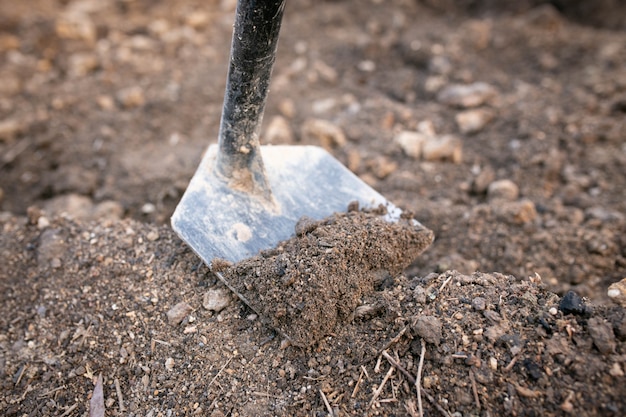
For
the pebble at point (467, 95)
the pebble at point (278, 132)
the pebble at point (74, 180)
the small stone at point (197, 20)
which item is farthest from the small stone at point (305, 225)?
the small stone at point (197, 20)

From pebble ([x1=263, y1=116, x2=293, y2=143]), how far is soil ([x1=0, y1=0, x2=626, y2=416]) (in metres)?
0.02

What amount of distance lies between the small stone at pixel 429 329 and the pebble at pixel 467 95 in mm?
1939

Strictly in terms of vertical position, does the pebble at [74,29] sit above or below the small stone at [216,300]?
above

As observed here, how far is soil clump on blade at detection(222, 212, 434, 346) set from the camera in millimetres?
1415

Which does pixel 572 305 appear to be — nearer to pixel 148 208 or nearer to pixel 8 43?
pixel 148 208

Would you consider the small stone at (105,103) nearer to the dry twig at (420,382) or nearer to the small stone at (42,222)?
the small stone at (42,222)

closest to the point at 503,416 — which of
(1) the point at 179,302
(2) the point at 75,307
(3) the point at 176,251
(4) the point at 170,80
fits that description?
(1) the point at 179,302

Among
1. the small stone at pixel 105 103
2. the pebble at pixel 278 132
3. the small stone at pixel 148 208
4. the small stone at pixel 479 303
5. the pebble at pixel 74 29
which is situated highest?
the small stone at pixel 479 303

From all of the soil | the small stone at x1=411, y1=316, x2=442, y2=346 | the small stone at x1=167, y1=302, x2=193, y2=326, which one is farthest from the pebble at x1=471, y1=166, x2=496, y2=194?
the small stone at x1=167, y1=302, x2=193, y2=326

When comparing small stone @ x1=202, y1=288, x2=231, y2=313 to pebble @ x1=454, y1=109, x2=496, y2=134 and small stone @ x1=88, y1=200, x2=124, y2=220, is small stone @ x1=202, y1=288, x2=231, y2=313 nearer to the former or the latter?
small stone @ x1=88, y1=200, x2=124, y2=220

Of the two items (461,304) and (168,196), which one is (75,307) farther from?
(461,304)

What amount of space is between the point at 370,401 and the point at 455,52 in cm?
277

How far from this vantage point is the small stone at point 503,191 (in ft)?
7.49

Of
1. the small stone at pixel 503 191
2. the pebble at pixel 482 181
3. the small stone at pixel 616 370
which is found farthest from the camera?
the pebble at pixel 482 181
